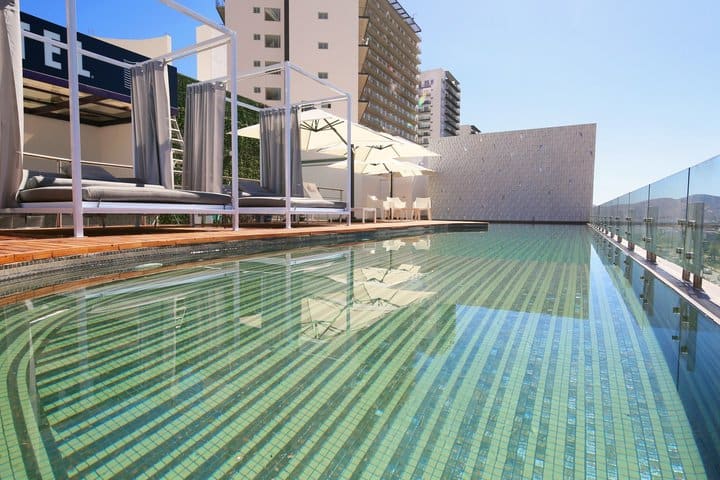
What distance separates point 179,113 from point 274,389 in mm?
8117

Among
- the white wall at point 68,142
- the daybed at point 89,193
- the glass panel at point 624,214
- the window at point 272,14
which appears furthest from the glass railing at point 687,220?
the window at point 272,14

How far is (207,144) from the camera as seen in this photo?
211 inches

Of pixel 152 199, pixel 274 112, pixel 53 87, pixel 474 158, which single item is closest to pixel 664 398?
pixel 152 199

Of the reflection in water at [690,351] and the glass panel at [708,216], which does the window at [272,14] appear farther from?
the reflection in water at [690,351]

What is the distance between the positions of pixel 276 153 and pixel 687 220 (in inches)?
218

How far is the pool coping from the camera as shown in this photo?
7.86 ft

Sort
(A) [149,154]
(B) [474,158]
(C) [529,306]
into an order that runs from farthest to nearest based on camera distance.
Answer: (B) [474,158] → (A) [149,154] → (C) [529,306]

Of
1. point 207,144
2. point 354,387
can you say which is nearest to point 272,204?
point 207,144

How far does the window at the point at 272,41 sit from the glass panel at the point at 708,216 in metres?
26.7

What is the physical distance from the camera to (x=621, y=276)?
3447 mm

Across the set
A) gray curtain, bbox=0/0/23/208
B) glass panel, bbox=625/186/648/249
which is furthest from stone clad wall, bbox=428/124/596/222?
gray curtain, bbox=0/0/23/208

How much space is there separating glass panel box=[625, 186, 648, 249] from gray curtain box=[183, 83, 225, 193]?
5104 mm

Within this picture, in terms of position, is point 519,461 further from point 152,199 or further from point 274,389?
point 152,199

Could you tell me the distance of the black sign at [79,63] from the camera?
5504mm
